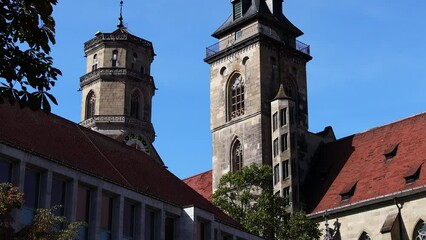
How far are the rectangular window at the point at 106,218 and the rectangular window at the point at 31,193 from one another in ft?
10.4

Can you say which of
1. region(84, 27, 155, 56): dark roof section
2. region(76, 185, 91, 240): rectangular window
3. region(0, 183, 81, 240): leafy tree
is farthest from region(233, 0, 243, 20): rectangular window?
region(0, 183, 81, 240): leafy tree

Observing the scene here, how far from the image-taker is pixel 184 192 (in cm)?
3534

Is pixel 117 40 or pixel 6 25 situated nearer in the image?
pixel 6 25

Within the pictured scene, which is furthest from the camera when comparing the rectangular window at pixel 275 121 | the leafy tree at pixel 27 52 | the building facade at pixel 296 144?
the rectangular window at pixel 275 121

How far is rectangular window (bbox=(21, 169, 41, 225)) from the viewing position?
25.6 m

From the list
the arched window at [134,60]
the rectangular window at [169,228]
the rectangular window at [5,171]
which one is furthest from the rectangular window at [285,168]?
the rectangular window at [5,171]

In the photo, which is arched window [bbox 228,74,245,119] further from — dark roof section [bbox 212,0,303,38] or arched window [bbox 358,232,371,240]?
arched window [bbox 358,232,371,240]

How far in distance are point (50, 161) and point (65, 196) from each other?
1448 mm

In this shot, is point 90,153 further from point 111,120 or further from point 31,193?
point 111,120

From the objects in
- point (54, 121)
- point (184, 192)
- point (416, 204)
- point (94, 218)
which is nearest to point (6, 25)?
point (94, 218)

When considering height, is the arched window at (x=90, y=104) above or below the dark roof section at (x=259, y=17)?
below

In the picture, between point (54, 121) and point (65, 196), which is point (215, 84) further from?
point (65, 196)

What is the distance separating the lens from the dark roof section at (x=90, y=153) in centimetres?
2772

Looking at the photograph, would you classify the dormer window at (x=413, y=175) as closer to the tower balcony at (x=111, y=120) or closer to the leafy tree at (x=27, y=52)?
the tower balcony at (x=111, y=120)
